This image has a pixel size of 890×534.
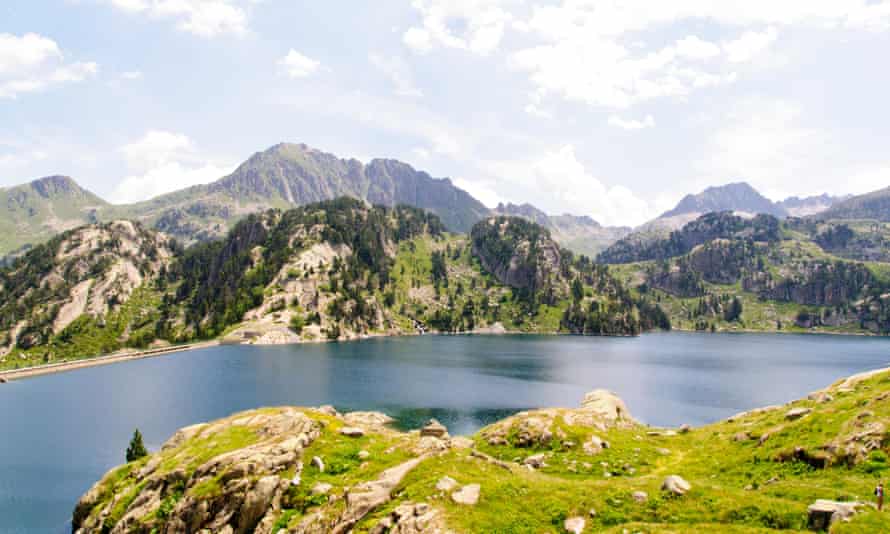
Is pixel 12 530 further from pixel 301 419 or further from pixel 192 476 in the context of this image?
pixel 301 419

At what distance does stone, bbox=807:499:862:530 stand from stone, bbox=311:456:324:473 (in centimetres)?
2675

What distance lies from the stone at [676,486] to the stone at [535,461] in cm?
1354

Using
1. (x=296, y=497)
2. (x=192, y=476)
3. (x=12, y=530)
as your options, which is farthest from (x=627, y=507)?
(x=12, y=530)

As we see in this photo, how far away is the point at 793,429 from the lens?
31.4 metres

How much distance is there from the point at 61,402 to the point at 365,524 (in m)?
135

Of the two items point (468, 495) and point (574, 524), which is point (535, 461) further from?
point (574, 524)

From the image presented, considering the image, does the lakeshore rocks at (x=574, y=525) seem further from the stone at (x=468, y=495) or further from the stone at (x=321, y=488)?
the stone at (x=321, y=488)

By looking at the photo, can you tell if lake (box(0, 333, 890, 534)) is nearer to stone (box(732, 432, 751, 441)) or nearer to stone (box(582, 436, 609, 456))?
stone (box(582, 436, 609, 456))

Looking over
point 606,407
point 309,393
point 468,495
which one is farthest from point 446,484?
point 309,393

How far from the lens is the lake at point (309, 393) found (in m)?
73.5

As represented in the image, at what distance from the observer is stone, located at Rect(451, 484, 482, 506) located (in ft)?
76.2

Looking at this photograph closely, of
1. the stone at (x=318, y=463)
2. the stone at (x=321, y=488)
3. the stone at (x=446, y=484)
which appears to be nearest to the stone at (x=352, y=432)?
the stone at (x=318, y=463)

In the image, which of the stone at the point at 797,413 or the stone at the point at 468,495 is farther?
the stone at the point at 797,413

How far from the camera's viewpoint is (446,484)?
2461 centimetres
